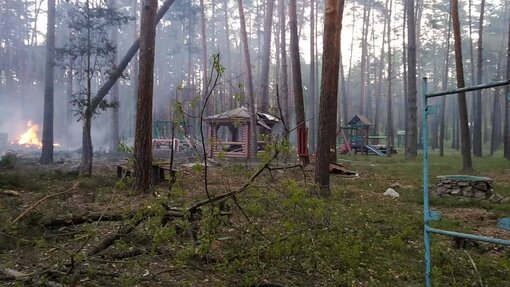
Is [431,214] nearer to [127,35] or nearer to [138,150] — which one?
[138,150]

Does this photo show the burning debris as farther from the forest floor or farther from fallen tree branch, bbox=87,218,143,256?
fallen tree branch, bbox=87,218,143,256

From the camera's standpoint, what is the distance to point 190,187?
10.0 meters

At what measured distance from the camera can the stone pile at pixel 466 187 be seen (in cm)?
894

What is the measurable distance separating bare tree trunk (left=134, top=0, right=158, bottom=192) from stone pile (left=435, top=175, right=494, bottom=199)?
22.8 ft

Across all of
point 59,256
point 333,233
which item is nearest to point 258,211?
point 333,233

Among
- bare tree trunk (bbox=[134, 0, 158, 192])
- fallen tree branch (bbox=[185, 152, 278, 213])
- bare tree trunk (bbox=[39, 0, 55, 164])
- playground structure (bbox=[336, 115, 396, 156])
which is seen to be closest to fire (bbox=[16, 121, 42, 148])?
bare tree trunk (bbox=[39, 0, 55, 164])

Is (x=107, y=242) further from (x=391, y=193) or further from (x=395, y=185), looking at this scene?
(x=395, y=185)

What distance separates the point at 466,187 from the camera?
9.12 meters

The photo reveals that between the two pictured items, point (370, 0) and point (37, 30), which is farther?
point (37, 30)

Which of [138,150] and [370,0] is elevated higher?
[370,0]

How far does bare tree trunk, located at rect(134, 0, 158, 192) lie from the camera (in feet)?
28.8

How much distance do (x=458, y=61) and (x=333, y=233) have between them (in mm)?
10736

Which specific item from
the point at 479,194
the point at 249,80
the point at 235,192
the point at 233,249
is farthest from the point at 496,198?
the point at 249,80

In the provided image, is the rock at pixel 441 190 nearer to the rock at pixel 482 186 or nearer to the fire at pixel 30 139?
the rock at pixel 482 186
